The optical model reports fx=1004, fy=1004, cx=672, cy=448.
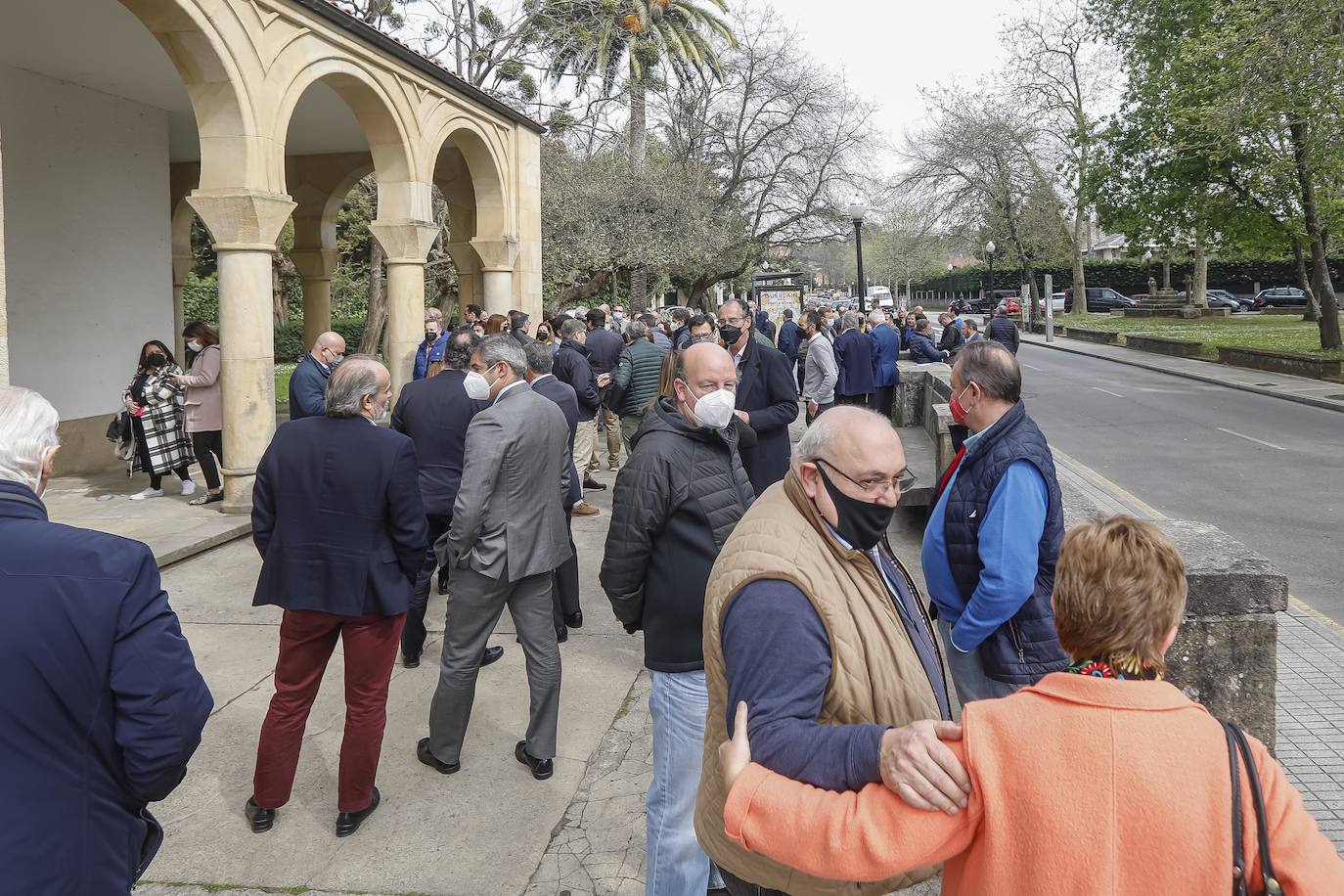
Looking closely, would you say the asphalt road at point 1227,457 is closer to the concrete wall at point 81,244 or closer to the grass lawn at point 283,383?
the concrete wall at point 81,244

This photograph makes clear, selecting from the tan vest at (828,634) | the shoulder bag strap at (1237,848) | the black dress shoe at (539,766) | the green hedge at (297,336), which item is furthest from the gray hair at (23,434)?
the green hedge at (297,336)

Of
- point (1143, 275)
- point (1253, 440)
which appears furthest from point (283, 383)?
point (1143, 275)

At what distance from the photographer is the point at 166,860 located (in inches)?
148

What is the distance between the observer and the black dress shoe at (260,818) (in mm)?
3961

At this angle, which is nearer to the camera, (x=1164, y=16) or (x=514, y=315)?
(x=514, y=315)

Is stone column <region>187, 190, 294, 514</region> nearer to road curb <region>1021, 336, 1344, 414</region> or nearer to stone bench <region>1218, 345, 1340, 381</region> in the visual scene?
road curb <region>1021, 336, 1344, 414</region>

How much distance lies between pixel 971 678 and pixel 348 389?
2543mm

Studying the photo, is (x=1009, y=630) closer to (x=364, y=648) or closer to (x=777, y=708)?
(x=777, y=708)

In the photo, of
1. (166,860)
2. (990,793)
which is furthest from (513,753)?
(990,793)

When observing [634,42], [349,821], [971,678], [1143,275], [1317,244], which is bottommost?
[349,821]

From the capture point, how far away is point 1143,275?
6072 centimetres

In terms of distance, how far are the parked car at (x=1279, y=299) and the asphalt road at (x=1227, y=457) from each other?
1230 inches

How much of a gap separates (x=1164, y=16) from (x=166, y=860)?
3090 cm

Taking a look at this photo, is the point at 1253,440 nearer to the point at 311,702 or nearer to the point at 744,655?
the point at 311,702
